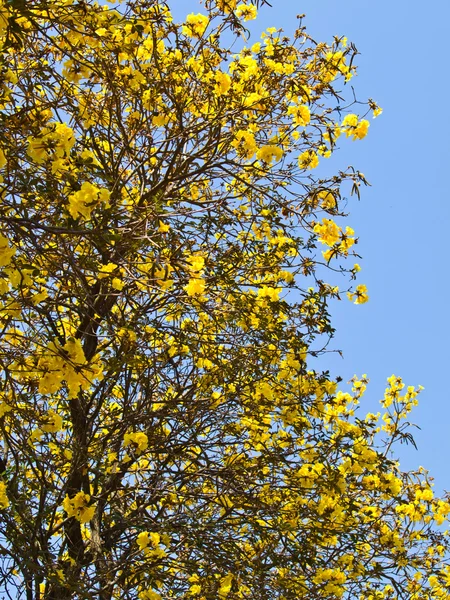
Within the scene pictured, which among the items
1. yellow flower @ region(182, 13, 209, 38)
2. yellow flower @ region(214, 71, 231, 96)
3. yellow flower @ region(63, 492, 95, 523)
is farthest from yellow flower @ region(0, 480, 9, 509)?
yellow flower @ region(182, 13, 209, 38)

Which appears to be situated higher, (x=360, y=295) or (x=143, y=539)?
(x=360, y=295)

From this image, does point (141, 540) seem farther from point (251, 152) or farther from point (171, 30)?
point (171, 30)

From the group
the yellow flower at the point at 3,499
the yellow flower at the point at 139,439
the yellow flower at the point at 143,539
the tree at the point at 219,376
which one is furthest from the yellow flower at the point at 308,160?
the yellow flower at the point at 3,499

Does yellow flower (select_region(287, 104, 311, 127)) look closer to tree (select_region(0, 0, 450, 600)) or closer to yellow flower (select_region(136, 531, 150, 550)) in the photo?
tree (select_region(0, 0, 450, 600))

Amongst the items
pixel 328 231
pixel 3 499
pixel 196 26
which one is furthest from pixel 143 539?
pixel 196 26

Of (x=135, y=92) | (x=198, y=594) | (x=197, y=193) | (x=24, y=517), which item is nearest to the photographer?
(x=24, y=517)

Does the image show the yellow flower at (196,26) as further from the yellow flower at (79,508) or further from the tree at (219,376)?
the yellow flower at (79,508)

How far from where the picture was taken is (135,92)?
15.3 ft

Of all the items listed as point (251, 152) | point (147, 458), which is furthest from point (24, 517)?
point (251, 152)

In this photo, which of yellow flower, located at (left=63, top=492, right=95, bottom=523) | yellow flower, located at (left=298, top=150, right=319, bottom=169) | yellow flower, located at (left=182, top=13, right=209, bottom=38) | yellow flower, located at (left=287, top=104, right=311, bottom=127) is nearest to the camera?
yellow flower, located at (left=63, top=492, right=95, bottom=523)

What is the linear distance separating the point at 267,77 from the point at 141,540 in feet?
10.4

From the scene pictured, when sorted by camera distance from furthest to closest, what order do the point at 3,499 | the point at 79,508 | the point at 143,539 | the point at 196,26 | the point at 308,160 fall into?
the point at 308,160 → the point at 196,26 → the point at 143,539 → the point at 79,508 → the point at 3,499

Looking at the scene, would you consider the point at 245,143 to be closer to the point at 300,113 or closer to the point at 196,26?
the point at 300,113

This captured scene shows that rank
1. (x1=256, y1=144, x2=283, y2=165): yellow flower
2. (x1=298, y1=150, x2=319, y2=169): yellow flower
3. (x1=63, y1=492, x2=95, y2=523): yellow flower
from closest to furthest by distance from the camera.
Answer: (x1=63, y1=492, x2=95, y2=523): yellow flower, (x1=256, y1=144, x2=283, y2=165): yellow flower, (x1=298, y1=150, x2=319, y2=169): yellow flower
